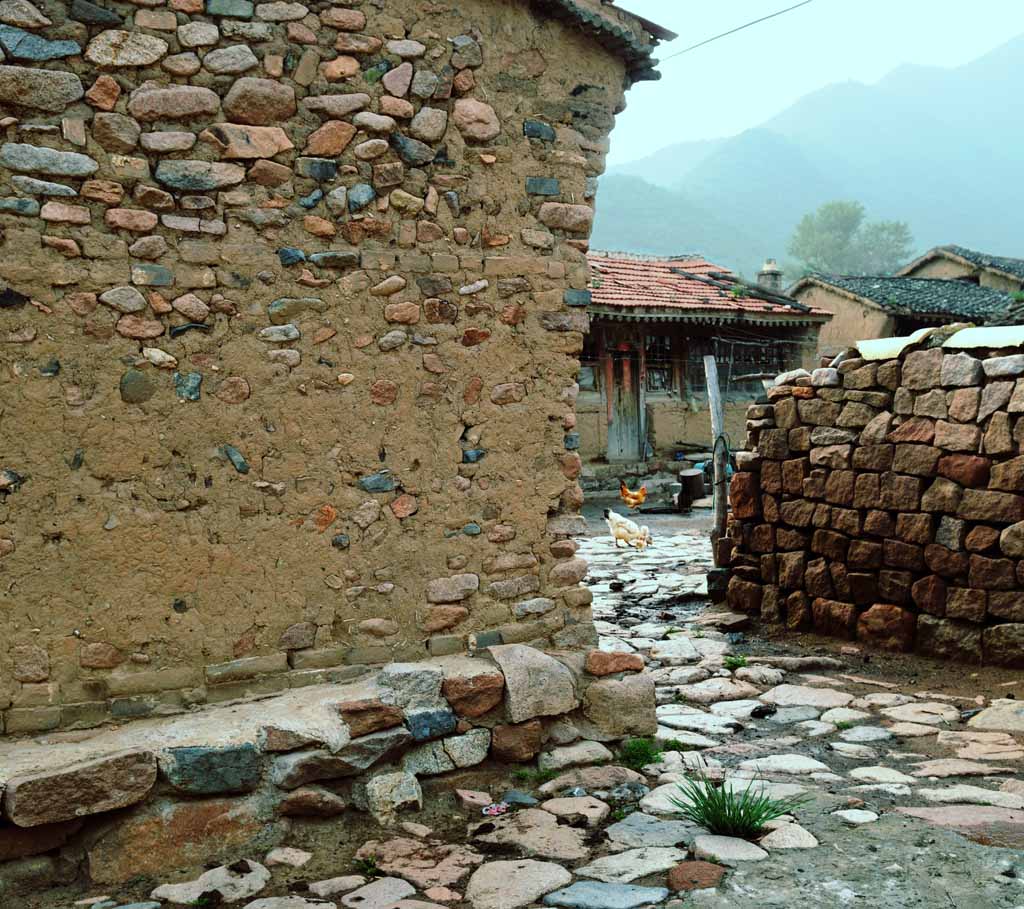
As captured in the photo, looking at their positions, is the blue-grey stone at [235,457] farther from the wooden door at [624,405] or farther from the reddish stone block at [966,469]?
the wooden door at [624,405]

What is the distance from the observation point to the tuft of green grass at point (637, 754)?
430 centimetres

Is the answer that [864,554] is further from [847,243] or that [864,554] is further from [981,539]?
[847,243]

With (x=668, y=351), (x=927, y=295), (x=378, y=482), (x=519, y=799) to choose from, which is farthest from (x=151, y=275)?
(x=927, y=295)

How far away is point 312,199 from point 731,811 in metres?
2.94

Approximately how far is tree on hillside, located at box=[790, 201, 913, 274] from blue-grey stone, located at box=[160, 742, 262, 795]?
218 feet

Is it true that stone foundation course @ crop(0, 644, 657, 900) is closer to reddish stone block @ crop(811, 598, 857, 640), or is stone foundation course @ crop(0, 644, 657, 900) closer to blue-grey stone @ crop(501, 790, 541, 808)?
blue-grey stone @ crop(501, 790, 541, 808)

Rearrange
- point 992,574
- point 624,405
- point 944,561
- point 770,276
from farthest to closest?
point 770,276 < point 624,405 < point 944,561 < point 992,574

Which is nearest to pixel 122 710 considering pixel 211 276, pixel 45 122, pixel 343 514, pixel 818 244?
pixel 343 514

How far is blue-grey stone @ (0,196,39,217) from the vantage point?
332 centimetres

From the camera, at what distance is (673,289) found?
18828 millimetres

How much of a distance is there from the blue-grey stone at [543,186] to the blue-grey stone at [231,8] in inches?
54.1

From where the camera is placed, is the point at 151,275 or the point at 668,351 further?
the point at 668,351

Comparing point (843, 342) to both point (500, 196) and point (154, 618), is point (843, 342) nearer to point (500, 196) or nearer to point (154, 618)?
point (500, 196)

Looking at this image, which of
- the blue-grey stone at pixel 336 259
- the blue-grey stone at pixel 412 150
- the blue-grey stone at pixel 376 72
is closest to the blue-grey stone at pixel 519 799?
the blue-grey stone at pixel 336 259
